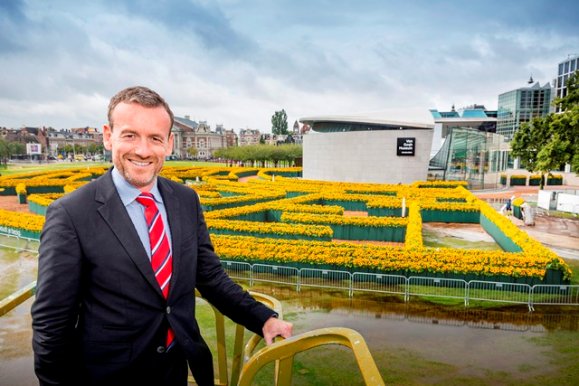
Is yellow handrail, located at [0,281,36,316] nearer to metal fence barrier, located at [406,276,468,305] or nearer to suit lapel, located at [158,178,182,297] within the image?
suit lapel, located at [158,178,182,297]

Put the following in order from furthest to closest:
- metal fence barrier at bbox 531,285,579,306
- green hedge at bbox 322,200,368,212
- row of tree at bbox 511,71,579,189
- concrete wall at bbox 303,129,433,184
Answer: concrete wall at bbox 303,129,433,184
green hedge at bbox 322,200,368,212
row of tree at bbox 511,71,579,189
metal fence barrier at bbox 531,285,579,306

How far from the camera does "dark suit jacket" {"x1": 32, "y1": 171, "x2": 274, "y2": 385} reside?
222 cm

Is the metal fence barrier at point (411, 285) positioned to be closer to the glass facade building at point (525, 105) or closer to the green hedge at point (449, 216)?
the green hedge at point (449, 216)

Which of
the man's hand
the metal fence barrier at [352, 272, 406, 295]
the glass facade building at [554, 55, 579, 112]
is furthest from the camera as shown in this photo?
the glass facade building at [554, 55, 579, 112]

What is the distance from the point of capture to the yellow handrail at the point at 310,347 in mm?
1989

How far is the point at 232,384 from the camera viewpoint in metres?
3.52

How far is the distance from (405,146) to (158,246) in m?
38.7

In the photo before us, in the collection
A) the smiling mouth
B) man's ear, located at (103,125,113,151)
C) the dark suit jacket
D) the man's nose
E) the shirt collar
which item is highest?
man's ear, located at (103,125,113,151)

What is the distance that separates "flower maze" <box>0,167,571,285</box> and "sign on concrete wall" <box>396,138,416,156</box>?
11.1 m

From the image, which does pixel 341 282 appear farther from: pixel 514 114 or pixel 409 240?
pixel 514 114

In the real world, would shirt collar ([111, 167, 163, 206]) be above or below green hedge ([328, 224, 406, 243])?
above

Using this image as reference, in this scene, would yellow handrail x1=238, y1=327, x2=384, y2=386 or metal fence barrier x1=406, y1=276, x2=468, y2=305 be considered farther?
metal fence barrier x1=406, y1=276, x2=468, y2=305

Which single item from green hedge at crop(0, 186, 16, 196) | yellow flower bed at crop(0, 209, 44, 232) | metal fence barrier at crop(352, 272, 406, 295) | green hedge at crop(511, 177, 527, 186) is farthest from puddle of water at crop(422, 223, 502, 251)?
green hedge at crop(0, 186, 16, 196)

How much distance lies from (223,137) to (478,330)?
143 meters
